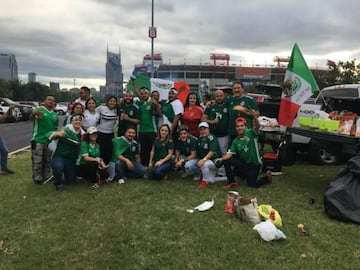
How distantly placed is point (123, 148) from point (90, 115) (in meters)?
0.84

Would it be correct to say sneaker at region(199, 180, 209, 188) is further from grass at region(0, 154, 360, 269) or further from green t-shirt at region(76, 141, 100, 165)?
green t-shirt at region(76, 141, 100, 165)

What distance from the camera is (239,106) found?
6.79m

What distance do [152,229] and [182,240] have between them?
48 cm

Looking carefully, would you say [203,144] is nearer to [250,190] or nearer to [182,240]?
[250,190]

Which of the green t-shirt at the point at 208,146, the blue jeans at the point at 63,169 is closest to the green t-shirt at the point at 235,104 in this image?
the green t-shirt at the point at 208,146

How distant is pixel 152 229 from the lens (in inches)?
181

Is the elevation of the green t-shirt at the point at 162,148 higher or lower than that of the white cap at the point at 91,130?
lower

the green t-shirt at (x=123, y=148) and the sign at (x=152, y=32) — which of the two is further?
the sign at (x=152, y=32)

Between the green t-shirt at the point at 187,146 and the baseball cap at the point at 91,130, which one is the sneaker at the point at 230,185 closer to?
the green t-shirt at the point at 187,146

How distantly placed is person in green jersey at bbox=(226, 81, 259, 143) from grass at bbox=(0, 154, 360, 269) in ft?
3.84

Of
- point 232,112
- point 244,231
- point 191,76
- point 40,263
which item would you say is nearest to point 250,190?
point 232,112

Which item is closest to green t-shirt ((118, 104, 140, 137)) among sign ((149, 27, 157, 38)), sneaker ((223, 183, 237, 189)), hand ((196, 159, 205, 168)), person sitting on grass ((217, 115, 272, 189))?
hand ((196, 159, 205, 168))

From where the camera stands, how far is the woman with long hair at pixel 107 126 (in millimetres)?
7250

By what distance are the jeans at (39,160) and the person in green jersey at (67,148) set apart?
48 centimetres
